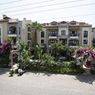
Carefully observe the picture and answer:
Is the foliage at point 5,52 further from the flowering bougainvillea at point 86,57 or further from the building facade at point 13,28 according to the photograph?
the building facade at point 13,28

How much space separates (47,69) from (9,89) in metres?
3.90

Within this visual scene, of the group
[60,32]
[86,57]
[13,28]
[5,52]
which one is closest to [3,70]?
[5,52]

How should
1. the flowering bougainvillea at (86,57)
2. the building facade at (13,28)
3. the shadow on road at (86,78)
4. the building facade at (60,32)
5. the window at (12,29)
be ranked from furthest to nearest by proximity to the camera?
the building facade at (60,32) < the window at (12,29) < the building facade at (13,28) < the flowering bougainvillea at (86,57) < the shadow on road at (86,78)

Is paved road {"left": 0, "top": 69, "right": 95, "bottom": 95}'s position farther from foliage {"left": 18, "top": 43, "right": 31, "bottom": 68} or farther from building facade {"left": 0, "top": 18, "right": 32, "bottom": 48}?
building facade {"left": 0, "top": 18, "right": 32, "bottom": 48}

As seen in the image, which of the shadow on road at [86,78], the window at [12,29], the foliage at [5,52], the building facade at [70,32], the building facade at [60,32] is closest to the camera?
the shadow on road at [86,78]

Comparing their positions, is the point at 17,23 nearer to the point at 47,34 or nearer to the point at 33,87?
the point at 47,34

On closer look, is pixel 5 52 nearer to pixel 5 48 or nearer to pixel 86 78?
pixel 5 48

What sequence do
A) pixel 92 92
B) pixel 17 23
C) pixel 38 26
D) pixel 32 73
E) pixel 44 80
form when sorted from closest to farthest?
pixel 92 92 → pixel 44 80 → pixel 32 73 → pixel 17 23 → pixel 38 26

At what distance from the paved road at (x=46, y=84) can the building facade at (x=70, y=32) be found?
36.2 m

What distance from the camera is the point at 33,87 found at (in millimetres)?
12242

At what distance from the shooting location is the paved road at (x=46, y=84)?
11.5 m

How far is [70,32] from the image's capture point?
51.8 metres

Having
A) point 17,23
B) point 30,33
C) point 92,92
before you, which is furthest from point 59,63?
point 30,33

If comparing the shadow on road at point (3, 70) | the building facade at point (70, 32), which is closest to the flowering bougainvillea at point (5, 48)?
the shadow on road at point (3, 70)
